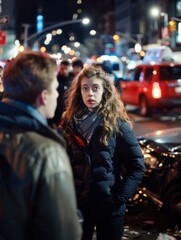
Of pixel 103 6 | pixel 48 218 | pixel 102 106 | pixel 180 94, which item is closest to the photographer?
pixel 48 218

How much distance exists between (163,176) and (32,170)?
5214 mm

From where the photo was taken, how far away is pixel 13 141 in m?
2.13

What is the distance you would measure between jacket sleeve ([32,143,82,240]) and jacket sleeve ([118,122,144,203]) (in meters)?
1.59

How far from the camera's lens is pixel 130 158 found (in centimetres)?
369

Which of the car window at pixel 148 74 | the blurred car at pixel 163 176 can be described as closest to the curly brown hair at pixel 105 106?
the blurred car at pixel 163 176

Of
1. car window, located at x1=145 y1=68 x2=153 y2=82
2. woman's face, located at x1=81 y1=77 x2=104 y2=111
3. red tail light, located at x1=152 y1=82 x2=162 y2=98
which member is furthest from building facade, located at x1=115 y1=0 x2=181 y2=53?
woman's face, located at x1=81 y1=77 x2=104 y2=111

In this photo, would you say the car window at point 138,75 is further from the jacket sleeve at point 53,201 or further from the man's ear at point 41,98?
the jacket sleeve at point 53,201

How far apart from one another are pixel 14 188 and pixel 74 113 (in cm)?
186

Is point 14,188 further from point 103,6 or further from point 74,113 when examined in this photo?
point 103,6

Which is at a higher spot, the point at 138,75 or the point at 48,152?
the point at 48,152

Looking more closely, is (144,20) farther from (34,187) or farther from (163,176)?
(34,187)

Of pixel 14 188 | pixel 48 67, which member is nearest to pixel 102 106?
pixel 48 67

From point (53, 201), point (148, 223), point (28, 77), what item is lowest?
point (148, 223)

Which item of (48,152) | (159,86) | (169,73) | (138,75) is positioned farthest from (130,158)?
(138,75)
